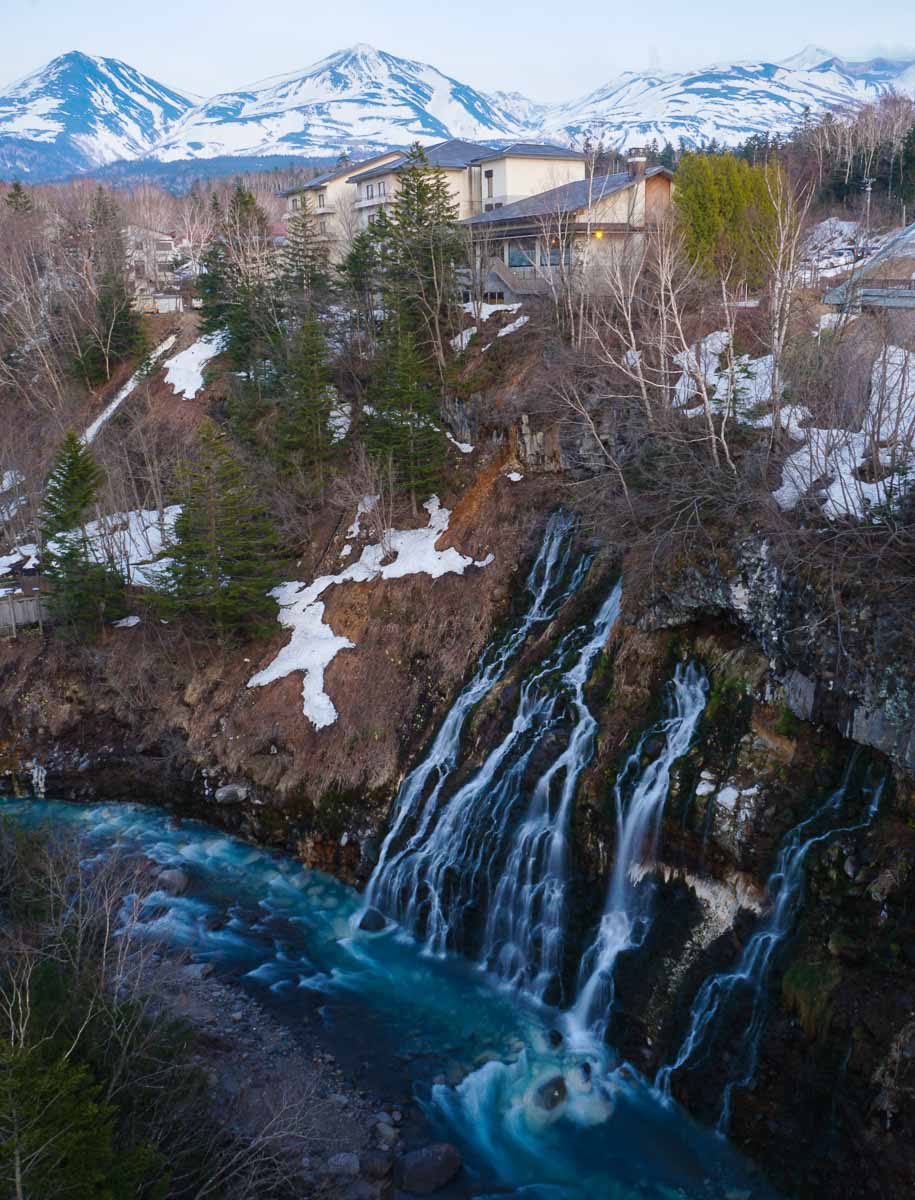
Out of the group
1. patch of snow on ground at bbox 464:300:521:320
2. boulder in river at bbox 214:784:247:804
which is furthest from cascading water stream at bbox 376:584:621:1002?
patch of snow on ground at bbox 464:300:521:320

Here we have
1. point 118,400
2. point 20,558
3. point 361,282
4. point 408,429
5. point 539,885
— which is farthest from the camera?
point 118,400

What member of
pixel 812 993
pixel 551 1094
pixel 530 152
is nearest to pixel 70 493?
pixel 551 1094

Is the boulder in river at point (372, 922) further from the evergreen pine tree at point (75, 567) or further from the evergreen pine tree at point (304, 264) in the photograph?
the evergreen pine tree at point (304, 264)

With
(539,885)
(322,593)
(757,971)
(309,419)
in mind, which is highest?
(309,419)

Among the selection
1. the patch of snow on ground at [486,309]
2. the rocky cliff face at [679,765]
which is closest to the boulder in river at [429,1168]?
the rocky cliff face at [679,765]

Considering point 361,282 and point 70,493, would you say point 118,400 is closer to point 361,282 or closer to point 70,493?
point 361,282

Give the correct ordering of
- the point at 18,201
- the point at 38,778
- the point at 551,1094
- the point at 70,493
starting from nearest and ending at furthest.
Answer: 1. the point at 551,1094
2. the point at 38,778
3. the point at 70,493
4. the point at 18,201

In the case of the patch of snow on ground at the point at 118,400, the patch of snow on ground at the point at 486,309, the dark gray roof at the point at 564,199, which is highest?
the dark gray roof at the point at 564,199
